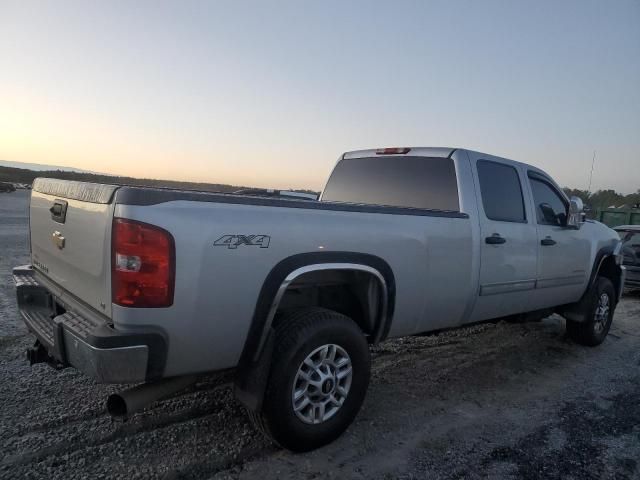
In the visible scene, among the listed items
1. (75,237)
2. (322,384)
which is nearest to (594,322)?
(322,384)

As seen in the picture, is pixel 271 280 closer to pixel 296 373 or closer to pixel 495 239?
pixel 296 373

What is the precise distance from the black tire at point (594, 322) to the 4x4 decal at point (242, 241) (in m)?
4.65

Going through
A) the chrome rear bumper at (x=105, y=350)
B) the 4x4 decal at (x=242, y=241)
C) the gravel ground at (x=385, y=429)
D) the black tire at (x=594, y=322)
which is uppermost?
the 4x4 decal at (x=242, y=241)

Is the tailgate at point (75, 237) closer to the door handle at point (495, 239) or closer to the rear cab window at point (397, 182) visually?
the rear cab window at point (397, 182)

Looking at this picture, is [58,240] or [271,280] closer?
Answer: [271,280]

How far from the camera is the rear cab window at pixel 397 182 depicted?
416cm

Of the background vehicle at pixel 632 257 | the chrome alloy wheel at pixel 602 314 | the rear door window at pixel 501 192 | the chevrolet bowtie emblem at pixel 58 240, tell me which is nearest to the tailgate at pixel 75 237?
the chevrolet bowtie emblem at pixel 58 240

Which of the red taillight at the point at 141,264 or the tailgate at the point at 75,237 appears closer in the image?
the red taillight at the point at 141,264

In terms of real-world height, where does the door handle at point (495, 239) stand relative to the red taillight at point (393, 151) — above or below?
below

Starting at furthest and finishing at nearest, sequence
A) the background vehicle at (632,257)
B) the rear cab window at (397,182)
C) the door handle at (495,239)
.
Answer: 1. the background vehicle at (632,257)
2. the rear cab window at (397,182)
3. the door handle at (495,239)

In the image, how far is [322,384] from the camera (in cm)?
295

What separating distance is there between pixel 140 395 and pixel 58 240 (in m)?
1.17

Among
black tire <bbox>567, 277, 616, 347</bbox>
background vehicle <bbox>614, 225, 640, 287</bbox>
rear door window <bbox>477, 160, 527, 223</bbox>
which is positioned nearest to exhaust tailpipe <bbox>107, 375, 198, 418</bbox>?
rear door window <bbox>477, 160, 527, 223</bbox>

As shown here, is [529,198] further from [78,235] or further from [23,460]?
[23,460]
